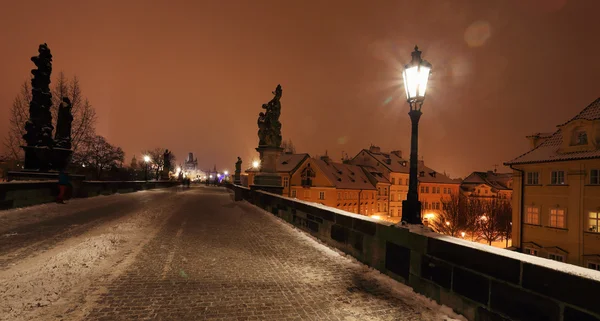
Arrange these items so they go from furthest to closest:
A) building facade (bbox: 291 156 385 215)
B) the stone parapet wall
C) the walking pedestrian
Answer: building facade (bbox: 291 156 385 215) → the walking pedestrian → the stone parapet wall

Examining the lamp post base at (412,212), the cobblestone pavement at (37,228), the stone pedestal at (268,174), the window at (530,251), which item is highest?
the stone pedestal at (268,174)

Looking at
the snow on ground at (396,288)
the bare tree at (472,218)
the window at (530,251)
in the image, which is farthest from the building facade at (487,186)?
the snow on ground at (396,288)

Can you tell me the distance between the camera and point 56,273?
5.13 m

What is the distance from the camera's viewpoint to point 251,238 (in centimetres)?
887

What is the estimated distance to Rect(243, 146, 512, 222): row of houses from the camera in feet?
178

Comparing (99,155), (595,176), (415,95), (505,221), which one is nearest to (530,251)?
(595,176)

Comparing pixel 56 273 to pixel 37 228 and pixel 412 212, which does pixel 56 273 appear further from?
pixel 412 212

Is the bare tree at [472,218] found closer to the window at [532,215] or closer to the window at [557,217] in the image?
the window at [532,215]

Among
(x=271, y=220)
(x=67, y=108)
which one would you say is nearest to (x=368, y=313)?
(x=271, y=220)

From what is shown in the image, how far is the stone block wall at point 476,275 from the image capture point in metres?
2.95

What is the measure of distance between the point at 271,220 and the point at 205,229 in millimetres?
3393

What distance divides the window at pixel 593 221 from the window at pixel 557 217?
1667 mm

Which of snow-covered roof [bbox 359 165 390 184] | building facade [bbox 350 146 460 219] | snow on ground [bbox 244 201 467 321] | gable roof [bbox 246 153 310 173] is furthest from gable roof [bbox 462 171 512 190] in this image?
snow on ground [bbox 244 201 467 321]

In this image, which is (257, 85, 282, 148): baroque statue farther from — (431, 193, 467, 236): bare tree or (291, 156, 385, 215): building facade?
(291, 156, 385, 215): building facade
